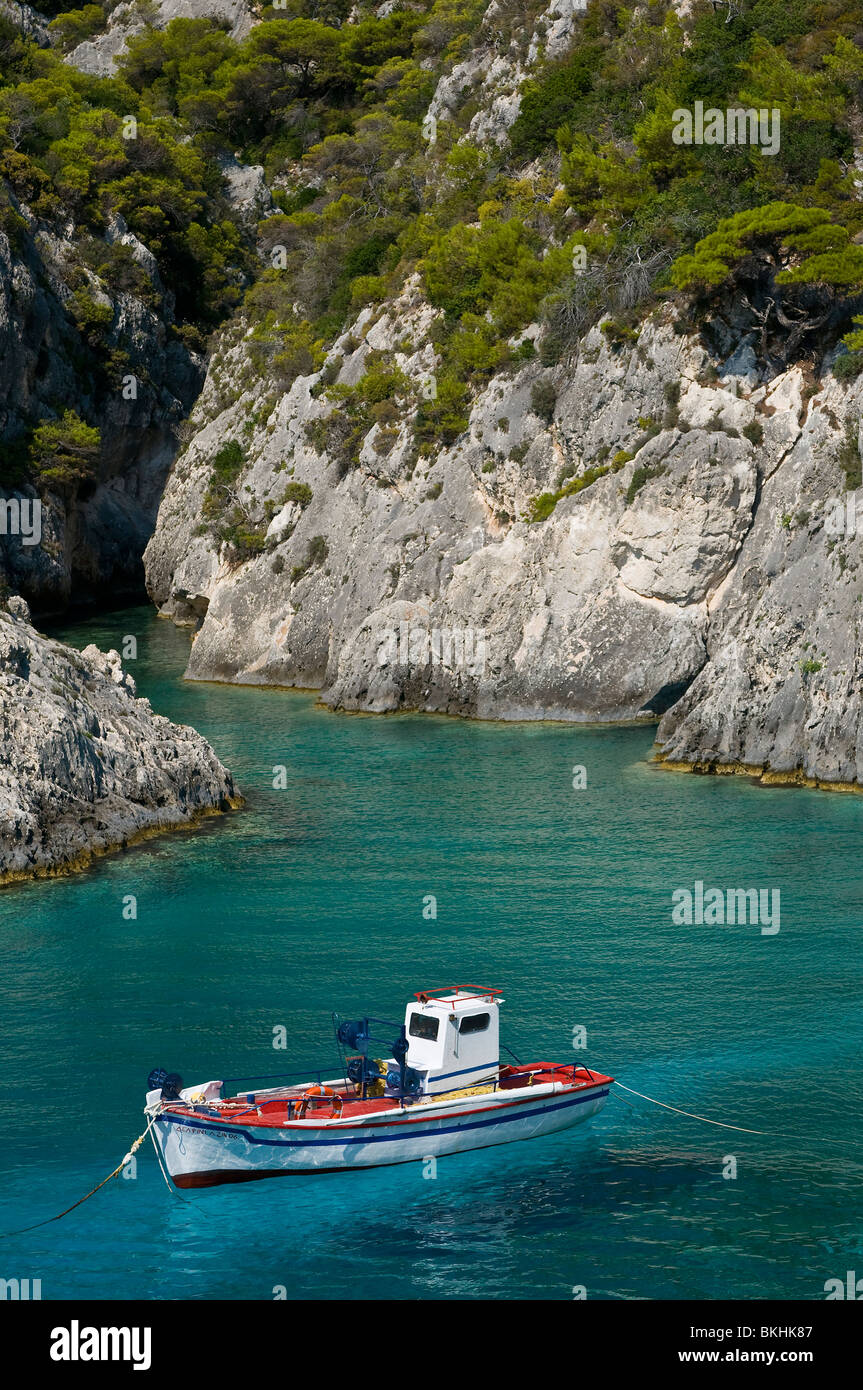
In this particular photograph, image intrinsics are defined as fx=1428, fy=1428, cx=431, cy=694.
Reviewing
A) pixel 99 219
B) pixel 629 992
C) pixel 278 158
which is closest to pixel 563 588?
pixel 629 992

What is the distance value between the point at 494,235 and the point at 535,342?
7.08m

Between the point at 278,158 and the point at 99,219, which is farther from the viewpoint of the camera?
the point at 278,158

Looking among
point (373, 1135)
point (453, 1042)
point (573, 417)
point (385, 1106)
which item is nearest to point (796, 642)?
point (573, 417)

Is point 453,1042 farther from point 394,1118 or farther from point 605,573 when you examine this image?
point 605,573

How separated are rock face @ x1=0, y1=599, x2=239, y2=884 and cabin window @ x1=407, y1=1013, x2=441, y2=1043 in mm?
16677

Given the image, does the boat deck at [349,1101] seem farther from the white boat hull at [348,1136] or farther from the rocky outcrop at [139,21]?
the rocky outcrop at [139,21]

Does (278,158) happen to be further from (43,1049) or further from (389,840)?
(43,1049)

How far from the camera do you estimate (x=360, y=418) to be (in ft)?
236

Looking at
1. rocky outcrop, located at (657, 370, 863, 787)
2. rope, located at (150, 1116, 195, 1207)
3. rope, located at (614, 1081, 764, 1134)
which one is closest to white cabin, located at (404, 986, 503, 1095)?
rope, located at (614, 1081, 764, 1134)

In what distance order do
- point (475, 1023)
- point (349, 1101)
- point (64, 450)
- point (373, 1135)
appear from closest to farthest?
point (373, 1135) → point (349, 1101) → point (475, 1023) → point (64, 450)

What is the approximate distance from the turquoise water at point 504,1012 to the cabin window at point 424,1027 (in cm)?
225

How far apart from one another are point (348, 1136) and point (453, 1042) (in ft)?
→ 8.76

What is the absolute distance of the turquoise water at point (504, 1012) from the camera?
844 inches

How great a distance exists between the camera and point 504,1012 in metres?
29.6
